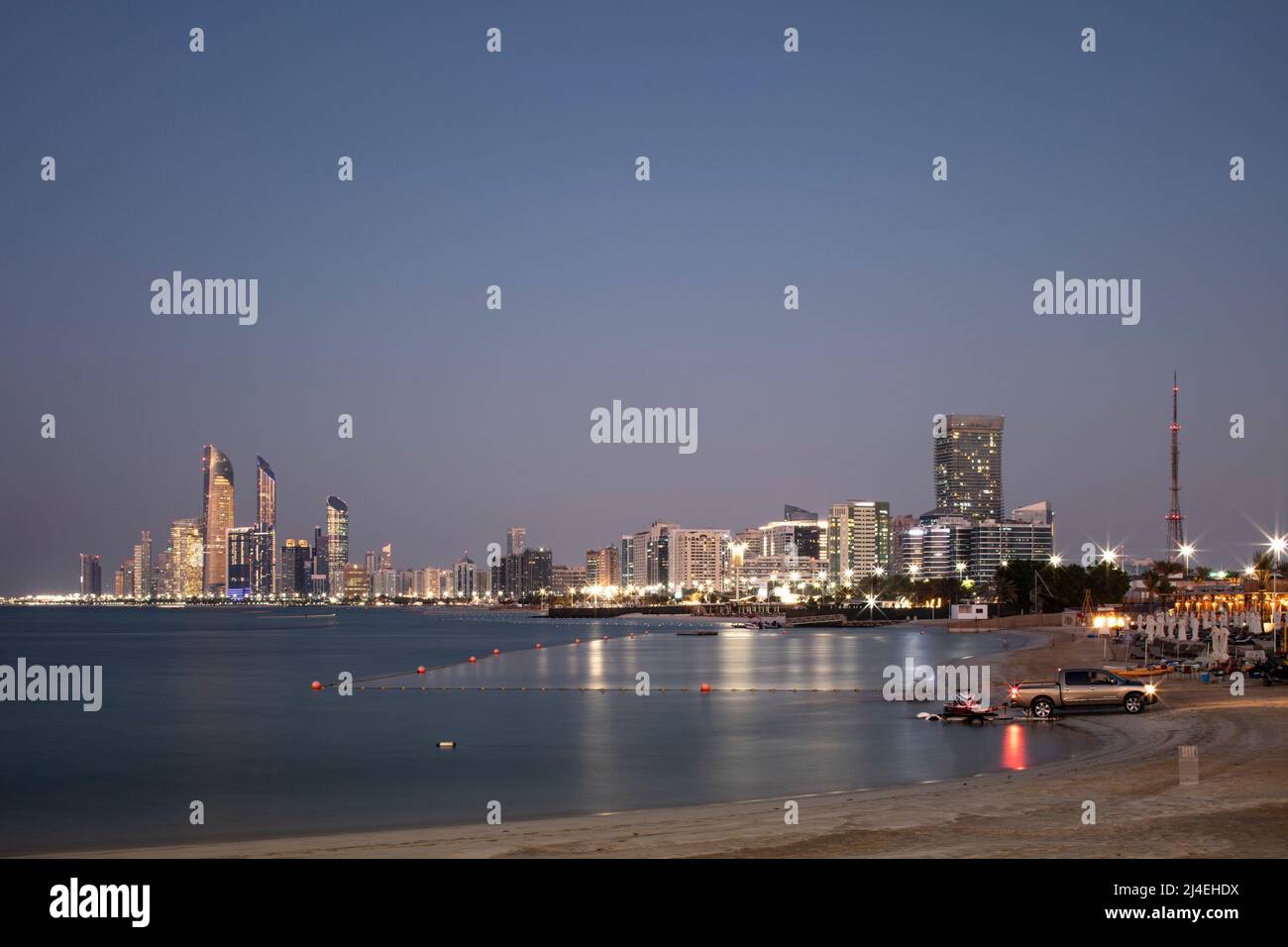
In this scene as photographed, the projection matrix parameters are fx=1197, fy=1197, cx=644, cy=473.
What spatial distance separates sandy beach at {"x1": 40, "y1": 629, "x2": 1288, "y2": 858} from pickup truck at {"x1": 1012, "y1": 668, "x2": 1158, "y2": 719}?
1016 centimetres

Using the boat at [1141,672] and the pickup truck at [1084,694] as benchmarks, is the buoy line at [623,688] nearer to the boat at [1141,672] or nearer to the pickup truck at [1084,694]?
the boat at [1141,672]

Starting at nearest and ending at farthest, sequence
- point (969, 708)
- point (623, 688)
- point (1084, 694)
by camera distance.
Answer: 1. point (1084, 694)
2. point (969, 708)
3. point (623, 688)

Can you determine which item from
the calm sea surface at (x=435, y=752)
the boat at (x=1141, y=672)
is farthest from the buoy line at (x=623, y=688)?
the boat at (x=1141, y=672)

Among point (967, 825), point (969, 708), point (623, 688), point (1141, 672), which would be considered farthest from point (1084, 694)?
point (623, 688)

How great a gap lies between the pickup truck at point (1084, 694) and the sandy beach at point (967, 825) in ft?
33.3

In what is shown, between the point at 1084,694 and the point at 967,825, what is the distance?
2352cm

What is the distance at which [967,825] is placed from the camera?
20.4 metres

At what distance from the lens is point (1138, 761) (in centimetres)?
2856

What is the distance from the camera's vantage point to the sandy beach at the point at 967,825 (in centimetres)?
1842

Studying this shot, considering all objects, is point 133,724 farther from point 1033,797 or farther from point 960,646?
point 960,646

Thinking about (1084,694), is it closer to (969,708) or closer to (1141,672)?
(969,708)

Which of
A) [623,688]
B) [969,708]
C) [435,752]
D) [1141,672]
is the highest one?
[969,708]

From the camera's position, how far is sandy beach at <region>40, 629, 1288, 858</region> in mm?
18422
